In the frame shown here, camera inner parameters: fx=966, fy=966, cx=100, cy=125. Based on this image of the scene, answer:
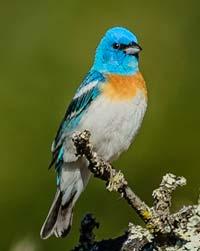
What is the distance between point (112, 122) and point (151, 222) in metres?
1.34

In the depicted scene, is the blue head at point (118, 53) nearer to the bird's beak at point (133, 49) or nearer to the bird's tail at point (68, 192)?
the bird's beak at point (133, 49)

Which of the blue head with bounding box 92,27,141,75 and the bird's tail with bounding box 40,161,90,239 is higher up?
the blue head with bounding box 92,27,141,75

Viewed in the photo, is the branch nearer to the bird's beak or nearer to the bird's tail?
the bird's tail

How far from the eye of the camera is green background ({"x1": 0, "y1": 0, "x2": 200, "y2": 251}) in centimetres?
479

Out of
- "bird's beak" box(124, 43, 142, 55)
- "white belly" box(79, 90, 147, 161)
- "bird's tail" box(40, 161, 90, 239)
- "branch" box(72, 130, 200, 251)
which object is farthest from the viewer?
"bird's beak" box(124, 43, 142, 55)

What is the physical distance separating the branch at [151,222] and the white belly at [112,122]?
102 centimetres

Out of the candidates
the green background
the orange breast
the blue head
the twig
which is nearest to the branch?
the twig

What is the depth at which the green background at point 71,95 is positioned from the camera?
479 cm

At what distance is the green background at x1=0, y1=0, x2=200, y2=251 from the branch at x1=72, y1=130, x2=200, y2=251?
3.28ft

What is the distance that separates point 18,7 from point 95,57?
675mm

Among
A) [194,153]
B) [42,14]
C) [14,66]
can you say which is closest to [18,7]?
[42,14]

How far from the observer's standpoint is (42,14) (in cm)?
569

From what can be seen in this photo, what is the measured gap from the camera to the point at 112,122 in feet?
15.1

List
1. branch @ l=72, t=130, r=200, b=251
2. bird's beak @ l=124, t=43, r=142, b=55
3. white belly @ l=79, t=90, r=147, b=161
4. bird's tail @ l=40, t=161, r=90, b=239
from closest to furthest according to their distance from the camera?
branch @ l=72, t=130, r=200, b=251
white belly @ l=79, t=90, r=147, b=161
bird's tail @ l=40, t=161, r=90, b=239
bird's beak @ l=124, t=43, r=142, b=55
